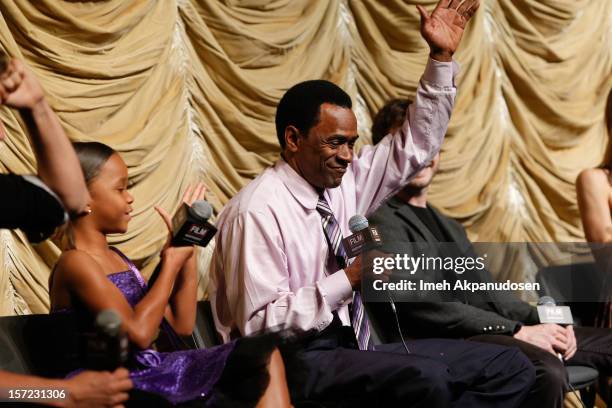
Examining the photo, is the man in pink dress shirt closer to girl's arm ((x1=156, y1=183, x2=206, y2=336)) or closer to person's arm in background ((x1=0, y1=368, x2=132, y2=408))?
girl's arm ((x1=156, y1=183, x2=206, y2=336))

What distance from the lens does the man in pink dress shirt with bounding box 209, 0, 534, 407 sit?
123 inches

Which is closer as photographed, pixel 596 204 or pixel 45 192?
pixel 45 192

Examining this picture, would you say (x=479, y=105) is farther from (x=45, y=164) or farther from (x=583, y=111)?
(x=45, y=164)

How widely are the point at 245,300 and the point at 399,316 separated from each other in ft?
2.58

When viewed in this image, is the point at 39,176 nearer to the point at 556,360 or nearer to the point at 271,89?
the point at 556,360

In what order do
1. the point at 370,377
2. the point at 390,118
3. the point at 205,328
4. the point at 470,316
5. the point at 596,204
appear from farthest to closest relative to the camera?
the point at 596,204 < the point at 390,118 < the point at 470,316 < the point at 205,328 < the point at 370,377

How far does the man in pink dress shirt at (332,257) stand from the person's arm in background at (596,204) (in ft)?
3.22

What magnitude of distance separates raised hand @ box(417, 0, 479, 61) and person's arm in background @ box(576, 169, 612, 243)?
1078 mm

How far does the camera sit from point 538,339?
3832 millimetres

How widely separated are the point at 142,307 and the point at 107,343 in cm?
60

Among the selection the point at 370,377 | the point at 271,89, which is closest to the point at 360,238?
the point at 370,377

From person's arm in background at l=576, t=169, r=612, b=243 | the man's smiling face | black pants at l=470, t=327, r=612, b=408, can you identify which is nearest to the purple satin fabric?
the man's smiling face

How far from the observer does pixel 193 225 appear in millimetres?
2912

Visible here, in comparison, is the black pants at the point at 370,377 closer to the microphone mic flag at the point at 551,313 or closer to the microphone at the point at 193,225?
the microphone at the point at 193,225
